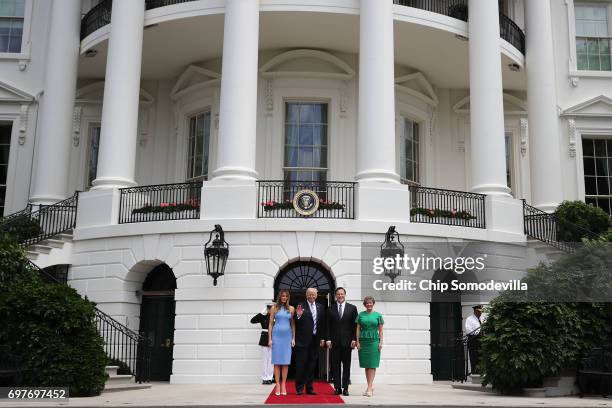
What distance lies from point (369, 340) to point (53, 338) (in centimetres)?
531

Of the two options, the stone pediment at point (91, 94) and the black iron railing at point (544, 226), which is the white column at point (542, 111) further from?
the stone pediment at point (91, 94)

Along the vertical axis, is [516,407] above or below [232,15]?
below

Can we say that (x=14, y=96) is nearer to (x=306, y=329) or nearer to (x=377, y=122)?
(x=377, y=122)

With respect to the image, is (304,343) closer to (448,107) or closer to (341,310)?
(341,310)

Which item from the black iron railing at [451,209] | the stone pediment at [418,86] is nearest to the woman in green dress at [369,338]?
the black iron railing at [451,209]

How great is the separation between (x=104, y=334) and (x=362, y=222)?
6.64 meters

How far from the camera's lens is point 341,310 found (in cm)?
1269

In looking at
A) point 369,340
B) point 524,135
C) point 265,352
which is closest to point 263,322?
point 265,352

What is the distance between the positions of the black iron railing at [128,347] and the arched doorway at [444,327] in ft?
22.8

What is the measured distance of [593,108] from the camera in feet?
80.1

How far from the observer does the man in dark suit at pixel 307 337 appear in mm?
12391

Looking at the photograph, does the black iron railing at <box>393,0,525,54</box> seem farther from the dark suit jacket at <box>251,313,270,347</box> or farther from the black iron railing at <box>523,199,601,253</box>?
the dark suit jacket at <box>251,313,270,347</box>

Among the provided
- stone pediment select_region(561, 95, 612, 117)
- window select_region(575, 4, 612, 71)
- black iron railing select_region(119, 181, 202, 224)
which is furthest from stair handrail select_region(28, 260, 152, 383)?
window select_region(575, 4, 612, 71)

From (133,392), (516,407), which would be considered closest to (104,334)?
(133,392)
